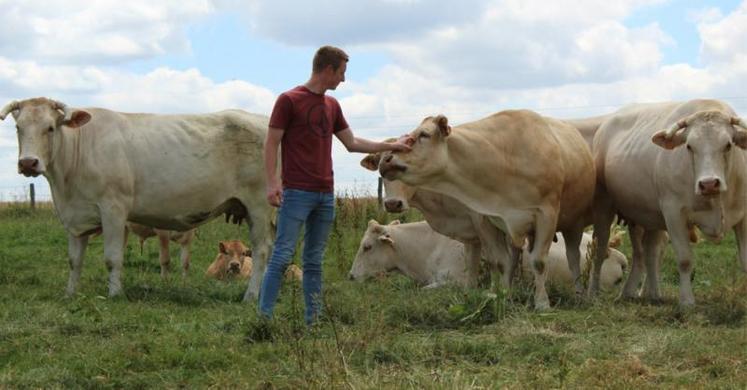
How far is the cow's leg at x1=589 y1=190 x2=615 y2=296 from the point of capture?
11.5 meters

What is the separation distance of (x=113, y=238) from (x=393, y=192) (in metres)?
3.12

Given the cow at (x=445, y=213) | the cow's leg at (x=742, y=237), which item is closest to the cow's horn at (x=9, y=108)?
the cow at (x=445, y=213)

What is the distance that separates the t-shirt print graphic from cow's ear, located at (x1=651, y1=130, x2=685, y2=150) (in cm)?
318

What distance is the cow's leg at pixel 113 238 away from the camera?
11188mm

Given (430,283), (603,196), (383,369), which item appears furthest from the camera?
(430,283)

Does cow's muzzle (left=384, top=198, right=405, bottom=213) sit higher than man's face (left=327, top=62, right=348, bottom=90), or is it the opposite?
man's face (left=327, top=62, right=348, bottom=90)

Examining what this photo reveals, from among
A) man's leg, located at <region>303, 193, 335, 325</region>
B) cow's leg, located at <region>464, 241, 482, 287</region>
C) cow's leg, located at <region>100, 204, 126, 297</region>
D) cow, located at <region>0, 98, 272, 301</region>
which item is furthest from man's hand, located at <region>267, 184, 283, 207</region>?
cow's leg, located at <region>464, 241, 482, 287</region>

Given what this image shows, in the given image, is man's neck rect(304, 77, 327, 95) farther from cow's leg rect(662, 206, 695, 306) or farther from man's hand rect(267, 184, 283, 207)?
cow's leg rect(662, 206, 695, 306)

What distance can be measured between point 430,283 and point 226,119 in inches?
130

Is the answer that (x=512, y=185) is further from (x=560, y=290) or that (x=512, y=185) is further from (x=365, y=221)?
(x=365, y=221)

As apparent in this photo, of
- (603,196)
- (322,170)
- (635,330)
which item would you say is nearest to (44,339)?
(322,170)

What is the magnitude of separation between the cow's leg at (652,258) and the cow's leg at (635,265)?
7cm

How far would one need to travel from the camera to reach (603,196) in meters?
11.6

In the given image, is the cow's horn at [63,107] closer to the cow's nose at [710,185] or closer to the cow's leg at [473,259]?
the cow's leg at [473,259]
